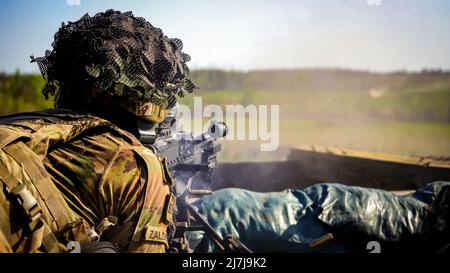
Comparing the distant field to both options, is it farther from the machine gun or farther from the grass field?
the machine gun

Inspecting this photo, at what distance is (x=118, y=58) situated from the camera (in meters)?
2.57

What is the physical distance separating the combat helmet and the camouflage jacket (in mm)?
302

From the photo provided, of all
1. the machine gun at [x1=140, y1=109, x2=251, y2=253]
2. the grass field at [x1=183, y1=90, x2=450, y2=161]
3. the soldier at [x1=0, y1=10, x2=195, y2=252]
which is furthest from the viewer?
the grass field at [x1=183, y1=90, x2=450, y2=161]

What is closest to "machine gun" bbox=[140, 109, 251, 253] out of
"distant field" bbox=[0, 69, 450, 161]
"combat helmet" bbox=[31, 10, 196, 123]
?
"combat helmet" bbox=[31, 10, 196, 123]

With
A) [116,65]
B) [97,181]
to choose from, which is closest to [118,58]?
[116,65]

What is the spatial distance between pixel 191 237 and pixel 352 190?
4.82 feet

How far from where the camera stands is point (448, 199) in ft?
11.1

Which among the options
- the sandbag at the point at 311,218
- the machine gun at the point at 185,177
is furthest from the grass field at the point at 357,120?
the machine gun at the point at 185,177

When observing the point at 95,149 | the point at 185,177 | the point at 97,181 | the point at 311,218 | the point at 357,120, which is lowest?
the point at 357,120

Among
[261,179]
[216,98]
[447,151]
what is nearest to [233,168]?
[261,179]

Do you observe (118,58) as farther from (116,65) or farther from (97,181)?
(97,181)

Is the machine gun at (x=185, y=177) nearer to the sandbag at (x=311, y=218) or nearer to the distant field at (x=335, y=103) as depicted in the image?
the sandbag at (x=311, y=218)

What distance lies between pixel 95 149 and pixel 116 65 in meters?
0.48

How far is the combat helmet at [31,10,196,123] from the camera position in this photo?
257 cm
